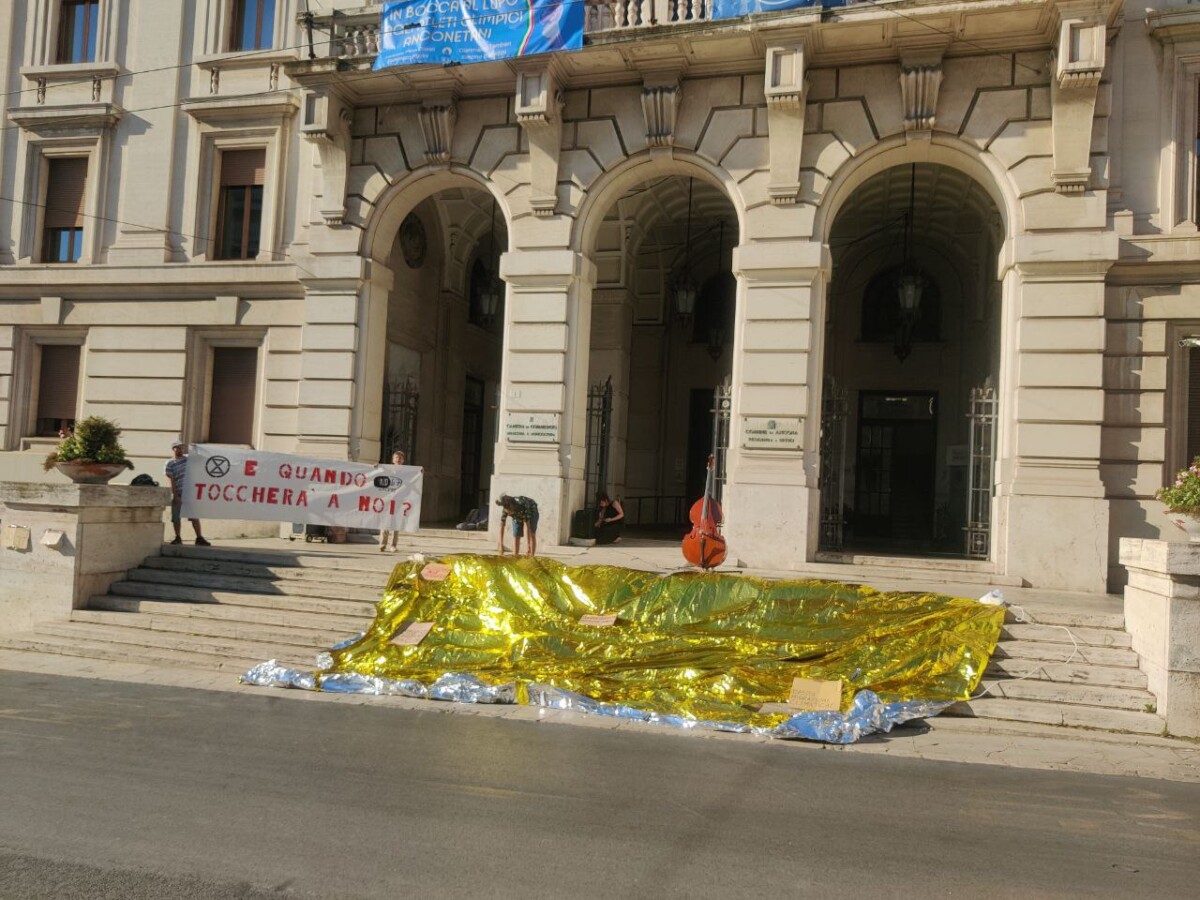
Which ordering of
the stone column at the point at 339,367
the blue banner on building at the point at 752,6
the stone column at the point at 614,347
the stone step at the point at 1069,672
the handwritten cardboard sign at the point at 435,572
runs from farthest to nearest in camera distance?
1. the stone column at the point at 614,347
2. the stone column at the point at 339,367
3. the blue banner on building at the point at 752,6
4. the handwritten cardboard sign at the point at 435,572
5. the stone step at the point at 1069,672

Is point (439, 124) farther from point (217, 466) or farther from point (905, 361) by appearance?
point (905, 361)

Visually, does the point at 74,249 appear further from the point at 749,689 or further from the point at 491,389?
the point at 749,689

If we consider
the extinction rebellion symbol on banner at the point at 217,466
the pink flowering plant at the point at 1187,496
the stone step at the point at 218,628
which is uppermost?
the pink flowering plant at the point at 1187,496

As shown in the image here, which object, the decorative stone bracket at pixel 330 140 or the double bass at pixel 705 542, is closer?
the double bass at pixel 705 542

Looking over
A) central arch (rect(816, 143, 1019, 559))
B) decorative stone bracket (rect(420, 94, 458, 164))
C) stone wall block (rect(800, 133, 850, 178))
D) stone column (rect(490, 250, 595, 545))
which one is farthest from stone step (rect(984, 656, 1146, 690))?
decorative stone bracket (rect(420, 94, 458, 164))

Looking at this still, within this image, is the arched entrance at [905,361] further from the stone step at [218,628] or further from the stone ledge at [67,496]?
the stone ledge at [67,496]

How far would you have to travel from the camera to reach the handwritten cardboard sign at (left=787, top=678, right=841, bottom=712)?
8.11 meters

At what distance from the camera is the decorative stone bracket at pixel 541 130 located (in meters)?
15.0

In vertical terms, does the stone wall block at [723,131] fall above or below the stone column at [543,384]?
above

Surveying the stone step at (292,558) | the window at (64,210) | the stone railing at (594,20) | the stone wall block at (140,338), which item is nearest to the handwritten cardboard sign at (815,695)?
the stone step at (292,558)

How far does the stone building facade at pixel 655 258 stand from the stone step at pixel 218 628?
5053mm

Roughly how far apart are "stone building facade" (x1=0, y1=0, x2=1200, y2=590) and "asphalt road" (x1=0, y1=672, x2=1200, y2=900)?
7400 millimetres

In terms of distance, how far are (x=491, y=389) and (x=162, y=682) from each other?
1445 centimetres

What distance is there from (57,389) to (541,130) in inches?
456
